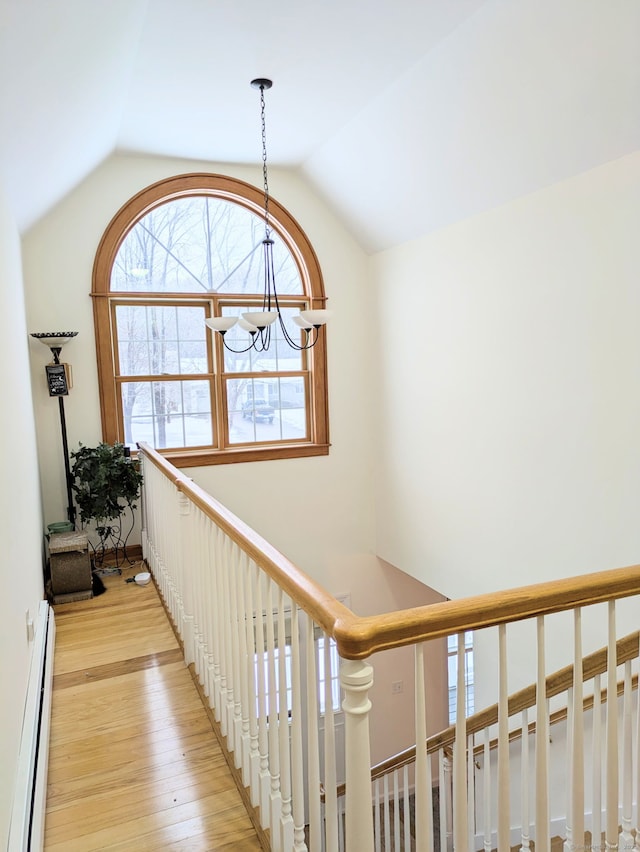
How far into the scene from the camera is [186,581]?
3.01m

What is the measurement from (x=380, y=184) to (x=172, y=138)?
1651mm

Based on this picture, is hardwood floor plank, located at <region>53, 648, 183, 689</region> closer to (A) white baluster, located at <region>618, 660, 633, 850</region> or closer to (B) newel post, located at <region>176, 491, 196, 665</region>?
(B) newel post, located at <region>176, 491, 196, 665</region>

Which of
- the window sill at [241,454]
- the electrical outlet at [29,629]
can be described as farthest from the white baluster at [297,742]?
the window sill at [241,454]

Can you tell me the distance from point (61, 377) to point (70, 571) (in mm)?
1498

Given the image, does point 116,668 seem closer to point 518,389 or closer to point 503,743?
point 503,743

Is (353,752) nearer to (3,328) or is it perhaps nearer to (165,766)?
(165,766)

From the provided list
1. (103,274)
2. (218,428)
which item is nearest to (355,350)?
(218,428)

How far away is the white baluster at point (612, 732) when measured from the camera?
4.62 ft

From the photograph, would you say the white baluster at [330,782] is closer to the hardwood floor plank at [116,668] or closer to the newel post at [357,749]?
the newel post at [357,749]

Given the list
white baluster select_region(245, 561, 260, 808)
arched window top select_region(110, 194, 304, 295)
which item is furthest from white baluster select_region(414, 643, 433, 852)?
arched window top select_region(110, 194, 304, 295)

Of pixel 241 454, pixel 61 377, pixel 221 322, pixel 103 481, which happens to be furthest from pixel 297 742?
pixel 241 454

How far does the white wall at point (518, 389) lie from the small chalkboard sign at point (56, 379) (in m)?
2.80

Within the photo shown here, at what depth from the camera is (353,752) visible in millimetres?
1202

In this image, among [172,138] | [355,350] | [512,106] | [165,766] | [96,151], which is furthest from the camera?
[355,350]
